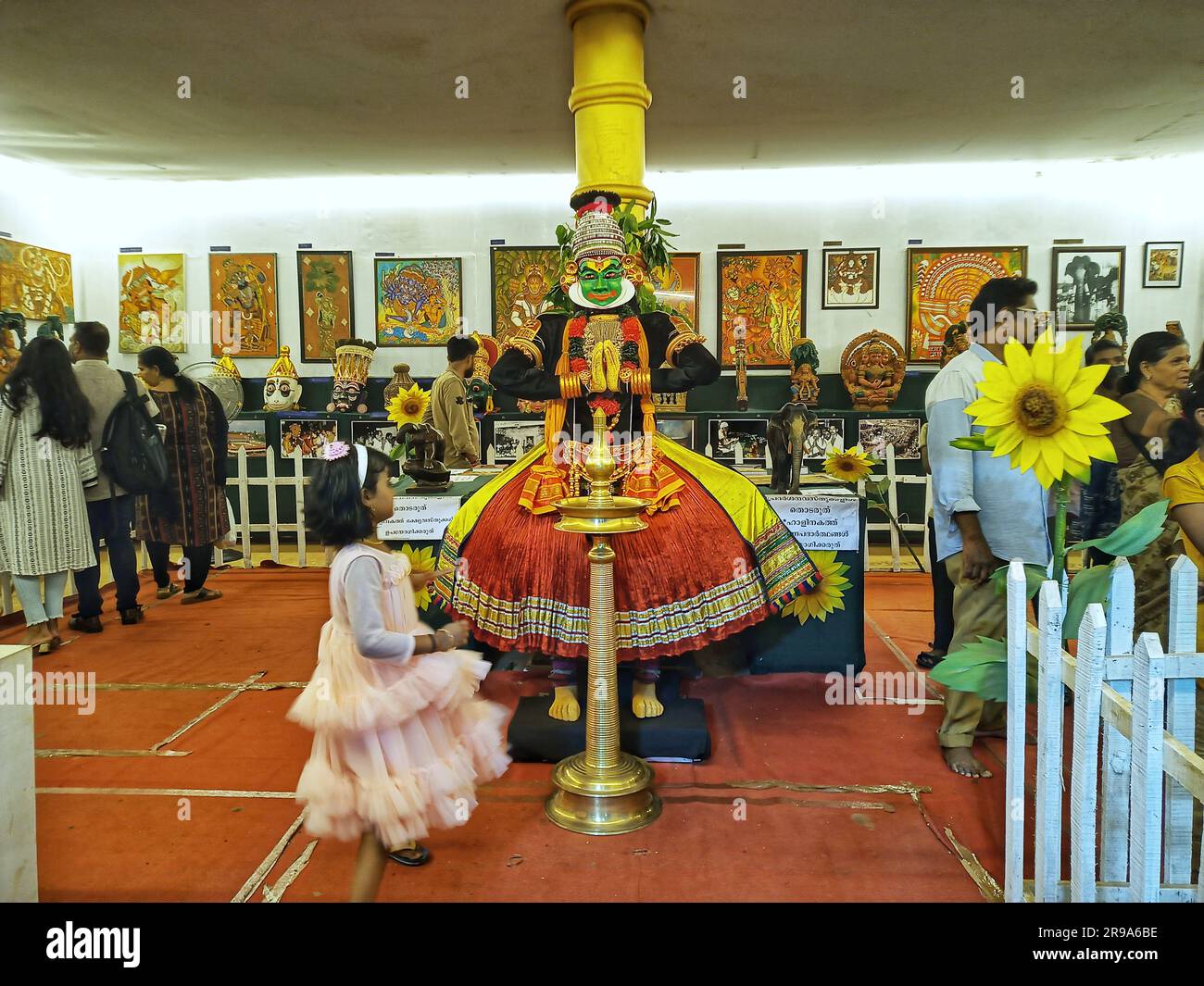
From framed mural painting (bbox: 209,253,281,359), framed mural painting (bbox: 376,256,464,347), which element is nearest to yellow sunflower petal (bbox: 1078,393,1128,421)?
framed mural painting (bbox: 376,256,464,347)

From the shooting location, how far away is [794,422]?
14.1 feet

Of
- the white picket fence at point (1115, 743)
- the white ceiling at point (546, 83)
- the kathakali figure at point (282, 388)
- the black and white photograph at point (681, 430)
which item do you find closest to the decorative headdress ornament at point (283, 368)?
the kathakali figure at point (282, 388)

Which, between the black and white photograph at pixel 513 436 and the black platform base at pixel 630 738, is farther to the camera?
the black and white photograph at pixel 513 436

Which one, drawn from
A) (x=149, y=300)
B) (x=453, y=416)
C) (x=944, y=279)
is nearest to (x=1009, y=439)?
(x=453, y=416)

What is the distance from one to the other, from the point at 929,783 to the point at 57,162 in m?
8.81

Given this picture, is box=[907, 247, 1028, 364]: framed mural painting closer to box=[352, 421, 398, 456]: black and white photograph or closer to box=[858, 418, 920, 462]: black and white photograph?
box=[858, 418, 920, 462]: black and white photograph

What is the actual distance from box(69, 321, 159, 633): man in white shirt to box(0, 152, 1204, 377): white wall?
352cm

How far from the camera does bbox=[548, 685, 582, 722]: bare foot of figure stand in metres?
3.37

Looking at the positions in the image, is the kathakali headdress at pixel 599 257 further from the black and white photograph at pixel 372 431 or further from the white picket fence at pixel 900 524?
the black and white photograph at pixel 372 431

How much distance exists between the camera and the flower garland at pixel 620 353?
3598mm

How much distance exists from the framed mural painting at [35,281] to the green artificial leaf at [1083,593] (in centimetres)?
876

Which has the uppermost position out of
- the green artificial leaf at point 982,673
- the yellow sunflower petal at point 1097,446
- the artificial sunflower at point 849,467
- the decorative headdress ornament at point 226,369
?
the decorative headdress ornament at point 226,369
